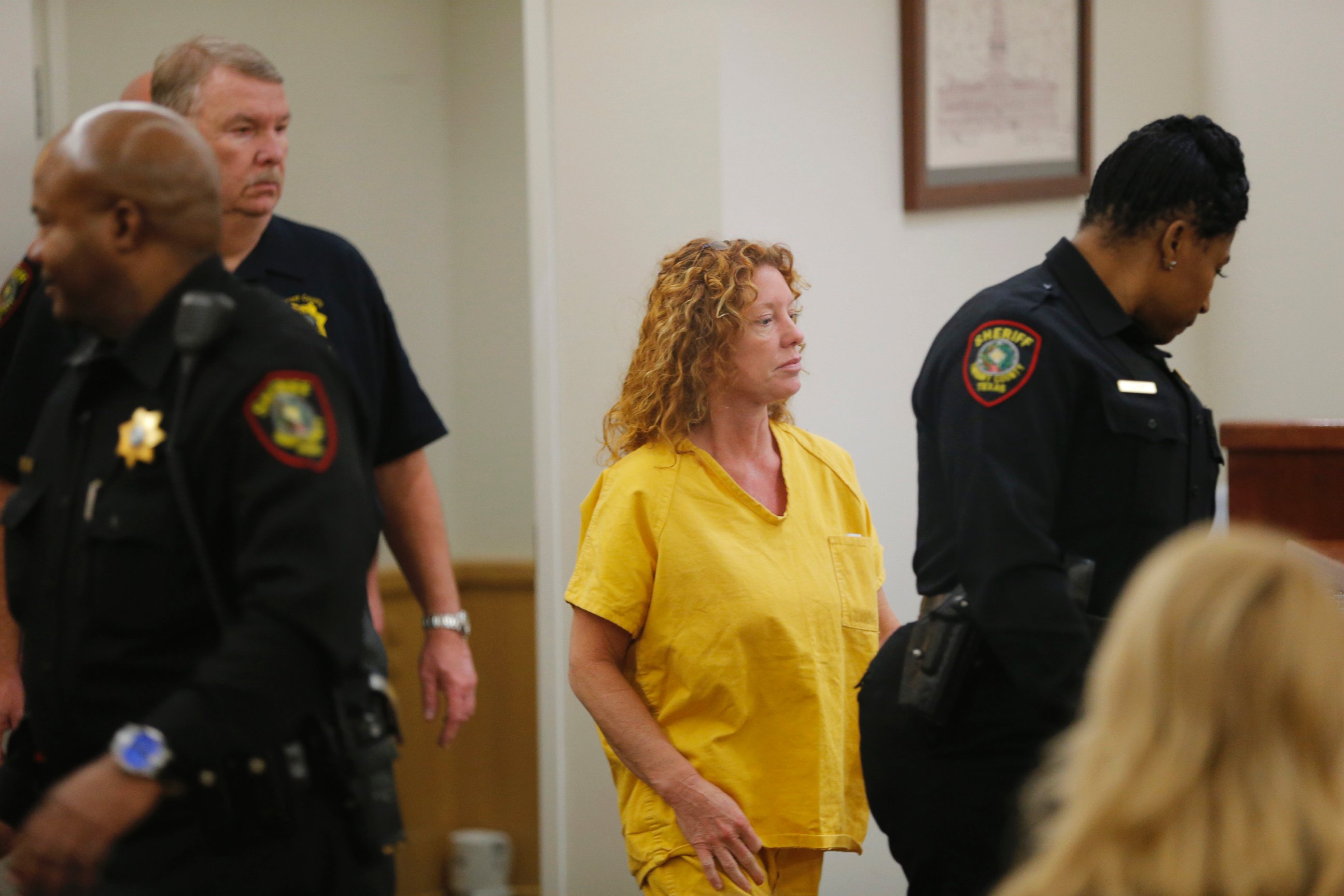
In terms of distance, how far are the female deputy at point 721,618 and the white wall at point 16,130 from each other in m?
1.18

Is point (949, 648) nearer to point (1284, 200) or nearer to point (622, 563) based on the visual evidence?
point (622, 563)

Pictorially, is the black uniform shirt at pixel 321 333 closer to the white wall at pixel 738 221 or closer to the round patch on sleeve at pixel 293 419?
the round patch on sleeve at pixel 293 419

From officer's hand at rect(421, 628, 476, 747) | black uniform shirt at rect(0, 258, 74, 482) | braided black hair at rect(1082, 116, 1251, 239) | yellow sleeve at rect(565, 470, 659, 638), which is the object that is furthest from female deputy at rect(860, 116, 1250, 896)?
black uniform shirt at rect(0, 258, 74, 482)

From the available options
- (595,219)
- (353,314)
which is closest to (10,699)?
(353,314)

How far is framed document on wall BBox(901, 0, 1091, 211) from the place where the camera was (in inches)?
133

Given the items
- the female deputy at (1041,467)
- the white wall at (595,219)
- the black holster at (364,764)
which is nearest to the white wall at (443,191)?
the white wall at (595,219)

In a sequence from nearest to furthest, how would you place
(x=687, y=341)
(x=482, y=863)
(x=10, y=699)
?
(x=10, y=699) → (x=687, y=341) → (x=482, y=863)

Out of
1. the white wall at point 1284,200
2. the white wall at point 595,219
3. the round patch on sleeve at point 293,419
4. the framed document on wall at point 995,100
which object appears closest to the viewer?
the round patch on sleeve at point 293,419

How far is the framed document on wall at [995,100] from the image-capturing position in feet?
11.1

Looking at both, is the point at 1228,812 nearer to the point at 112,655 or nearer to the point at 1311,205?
the point at 112,655

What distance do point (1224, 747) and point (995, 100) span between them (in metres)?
2.71

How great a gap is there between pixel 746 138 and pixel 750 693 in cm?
143

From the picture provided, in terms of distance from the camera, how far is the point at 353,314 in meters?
2.12

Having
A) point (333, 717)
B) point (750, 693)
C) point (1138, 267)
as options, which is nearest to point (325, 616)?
point (333, 717)
